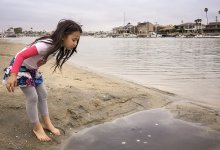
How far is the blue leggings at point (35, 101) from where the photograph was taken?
12.6 ft

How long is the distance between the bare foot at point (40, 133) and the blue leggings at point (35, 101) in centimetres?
8

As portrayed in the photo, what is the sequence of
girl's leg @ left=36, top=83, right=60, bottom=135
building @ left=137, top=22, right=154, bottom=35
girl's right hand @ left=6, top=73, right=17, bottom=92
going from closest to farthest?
girl's right hand @ left=6, top=73, right=17, bottom=92
girl's leg @ left=36, top=83, right=60, bottom=135
building @ left=137, top=22, right=154, bottom=35

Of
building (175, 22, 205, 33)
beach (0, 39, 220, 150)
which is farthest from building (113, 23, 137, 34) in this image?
beach (0, 39, 220, 150)

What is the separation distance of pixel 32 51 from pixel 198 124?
2.72 metres

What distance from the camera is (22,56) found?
362cm

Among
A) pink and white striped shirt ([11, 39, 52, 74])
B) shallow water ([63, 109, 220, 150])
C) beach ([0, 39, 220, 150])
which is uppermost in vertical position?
pink and white striped shirt ([11, 39, 52, 74])

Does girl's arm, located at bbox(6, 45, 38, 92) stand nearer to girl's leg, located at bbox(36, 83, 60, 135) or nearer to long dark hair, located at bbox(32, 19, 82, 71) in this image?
long dark hair, located at bbox(32, 19, 82, 71)

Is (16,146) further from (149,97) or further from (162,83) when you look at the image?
(162,83)

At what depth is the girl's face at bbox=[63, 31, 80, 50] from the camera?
373 cm

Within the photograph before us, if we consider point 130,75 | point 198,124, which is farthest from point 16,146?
point 130,75

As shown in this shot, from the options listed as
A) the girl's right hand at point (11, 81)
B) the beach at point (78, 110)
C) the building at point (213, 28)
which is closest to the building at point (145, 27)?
the building at point (213, 28)

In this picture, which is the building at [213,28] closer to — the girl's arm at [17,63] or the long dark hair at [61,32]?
the long dark hair at [61,32]

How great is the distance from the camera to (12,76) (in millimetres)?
3555

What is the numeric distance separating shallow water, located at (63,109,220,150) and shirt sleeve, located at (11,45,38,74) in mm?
1099
